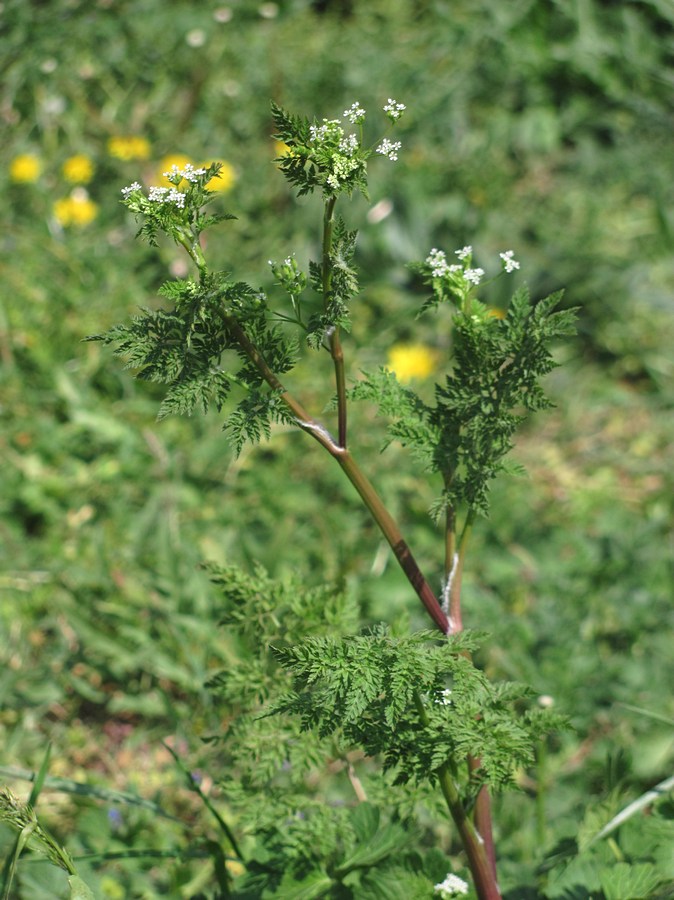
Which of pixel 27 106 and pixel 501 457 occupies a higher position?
pixel 27 106

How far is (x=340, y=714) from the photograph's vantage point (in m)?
1.12

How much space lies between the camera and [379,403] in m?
1.24

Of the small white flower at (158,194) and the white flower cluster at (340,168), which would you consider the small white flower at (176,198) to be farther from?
the white flower cluster at (340,168)

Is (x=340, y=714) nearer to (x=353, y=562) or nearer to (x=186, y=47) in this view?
(x=353, y=562)

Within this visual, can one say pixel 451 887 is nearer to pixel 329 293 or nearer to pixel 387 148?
pixel 329 293

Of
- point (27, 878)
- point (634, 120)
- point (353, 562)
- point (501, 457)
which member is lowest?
point (27, 878)

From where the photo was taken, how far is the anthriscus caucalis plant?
107cm

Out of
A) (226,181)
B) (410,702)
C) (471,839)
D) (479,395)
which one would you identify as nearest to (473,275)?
(479,395)

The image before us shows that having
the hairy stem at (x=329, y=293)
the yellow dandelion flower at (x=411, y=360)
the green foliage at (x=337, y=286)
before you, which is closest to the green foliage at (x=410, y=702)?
the hairy stem at (x=329, y=293)

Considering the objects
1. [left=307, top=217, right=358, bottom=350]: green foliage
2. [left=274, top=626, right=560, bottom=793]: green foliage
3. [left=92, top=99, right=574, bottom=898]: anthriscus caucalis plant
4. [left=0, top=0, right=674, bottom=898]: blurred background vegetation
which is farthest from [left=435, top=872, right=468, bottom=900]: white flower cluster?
[left=307, top=217, right=358, bottom=350]: green foliage

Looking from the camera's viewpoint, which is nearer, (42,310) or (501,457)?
(501,457)

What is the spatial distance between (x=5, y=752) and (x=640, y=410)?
242 centimetres

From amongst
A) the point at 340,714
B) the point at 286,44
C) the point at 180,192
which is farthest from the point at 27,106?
the point at 340,714

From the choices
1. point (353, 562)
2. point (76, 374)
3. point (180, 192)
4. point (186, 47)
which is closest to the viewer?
point (180, 192)
